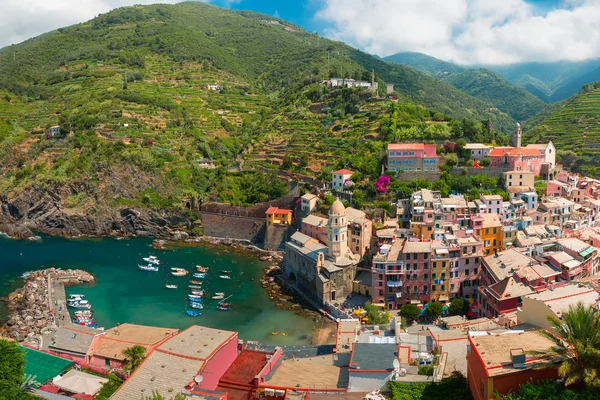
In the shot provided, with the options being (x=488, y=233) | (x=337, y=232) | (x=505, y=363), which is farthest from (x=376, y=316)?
(x=505, y=363)

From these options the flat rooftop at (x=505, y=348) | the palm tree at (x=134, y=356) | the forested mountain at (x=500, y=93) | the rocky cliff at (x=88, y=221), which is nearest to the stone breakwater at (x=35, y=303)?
the palm tree at (x=134, y=356)

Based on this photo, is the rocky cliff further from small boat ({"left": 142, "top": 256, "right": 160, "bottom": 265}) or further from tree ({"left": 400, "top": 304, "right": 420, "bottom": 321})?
tree ({"left": 400, "top": 304, "right": 420, "bottom": 321})

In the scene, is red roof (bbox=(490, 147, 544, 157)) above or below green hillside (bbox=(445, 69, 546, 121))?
below

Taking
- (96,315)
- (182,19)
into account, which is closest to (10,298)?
(96,315)

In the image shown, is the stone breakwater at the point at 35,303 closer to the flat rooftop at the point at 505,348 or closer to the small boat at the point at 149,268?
the small boat at the point at 149,268

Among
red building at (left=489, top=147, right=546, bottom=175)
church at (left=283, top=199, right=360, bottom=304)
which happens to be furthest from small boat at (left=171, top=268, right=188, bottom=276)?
red building at (left=489, top=147, right=546, bottom=175)

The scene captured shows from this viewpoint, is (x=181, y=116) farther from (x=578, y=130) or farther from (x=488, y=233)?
(x=578, y=130)

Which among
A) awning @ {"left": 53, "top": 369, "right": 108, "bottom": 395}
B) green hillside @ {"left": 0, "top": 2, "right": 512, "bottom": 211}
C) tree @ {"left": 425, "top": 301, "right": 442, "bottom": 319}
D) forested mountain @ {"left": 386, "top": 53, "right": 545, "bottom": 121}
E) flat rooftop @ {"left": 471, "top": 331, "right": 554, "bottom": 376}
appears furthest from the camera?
forested mountain @ {"left": 386, "top": 53, "right": 545, "bottom": 121}
